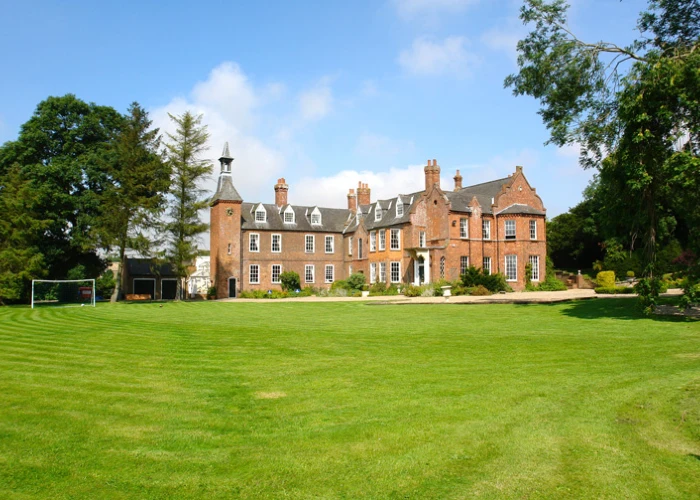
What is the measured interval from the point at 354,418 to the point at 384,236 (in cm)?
3892

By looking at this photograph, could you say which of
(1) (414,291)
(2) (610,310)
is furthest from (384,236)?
(2) (610,310)

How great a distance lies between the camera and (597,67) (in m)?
21.1

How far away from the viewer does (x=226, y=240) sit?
47.0 meters

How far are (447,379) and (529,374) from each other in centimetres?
158

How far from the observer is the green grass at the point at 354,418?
515 centimetres

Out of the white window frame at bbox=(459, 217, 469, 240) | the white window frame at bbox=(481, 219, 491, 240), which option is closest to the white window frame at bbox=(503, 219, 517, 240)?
the white window frame at bbox=(481, 219, 491, 240)

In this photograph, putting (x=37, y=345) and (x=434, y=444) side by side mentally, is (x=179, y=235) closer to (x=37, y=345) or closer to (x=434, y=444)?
(x=37, y=345)

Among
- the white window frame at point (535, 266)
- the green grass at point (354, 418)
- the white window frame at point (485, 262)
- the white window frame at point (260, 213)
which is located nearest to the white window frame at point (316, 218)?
the white window frame at point (260, 213)

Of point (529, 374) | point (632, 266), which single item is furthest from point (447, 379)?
point (632, 266)

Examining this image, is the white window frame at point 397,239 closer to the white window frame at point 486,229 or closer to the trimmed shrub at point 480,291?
the white window frame at point 486,229

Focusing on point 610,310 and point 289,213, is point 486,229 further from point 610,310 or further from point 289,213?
point 610,310

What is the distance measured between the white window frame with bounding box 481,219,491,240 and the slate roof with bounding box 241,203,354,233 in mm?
15223

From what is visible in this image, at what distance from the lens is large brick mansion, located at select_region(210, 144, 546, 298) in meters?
42.8

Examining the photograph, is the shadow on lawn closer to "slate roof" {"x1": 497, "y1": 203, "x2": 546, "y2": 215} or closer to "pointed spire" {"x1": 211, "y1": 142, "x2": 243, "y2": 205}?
"slate roof" {"x1": 497, "y1": 203, "x2": 546, "y2": 215}
